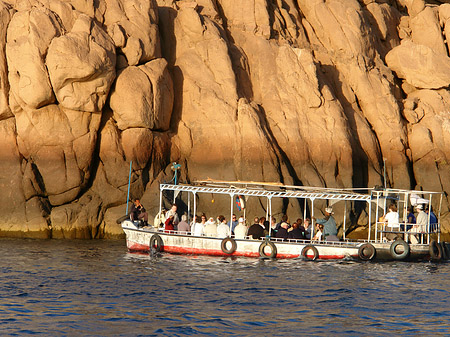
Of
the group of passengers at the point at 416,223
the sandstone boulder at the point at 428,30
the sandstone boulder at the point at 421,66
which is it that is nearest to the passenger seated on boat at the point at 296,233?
the group of passengers at the point at 416,223

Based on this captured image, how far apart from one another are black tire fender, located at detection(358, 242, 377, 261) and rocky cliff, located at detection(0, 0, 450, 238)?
9.72 m

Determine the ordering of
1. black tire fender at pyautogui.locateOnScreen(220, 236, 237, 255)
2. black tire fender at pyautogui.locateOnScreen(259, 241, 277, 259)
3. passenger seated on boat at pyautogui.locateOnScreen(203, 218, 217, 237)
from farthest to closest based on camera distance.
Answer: passenger seated on boat at pyautogui.locateOnScreen(203, 218, 217, 237) → black tire fender at pyautogui.locateOnScreen(220, 236, 237, 255) → black tire fender at pyautogui.locateOnScreen(259, 241, 277, 259)

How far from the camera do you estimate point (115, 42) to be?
128 ft

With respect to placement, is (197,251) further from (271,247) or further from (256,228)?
(271,247)

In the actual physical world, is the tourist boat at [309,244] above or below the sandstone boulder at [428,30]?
below

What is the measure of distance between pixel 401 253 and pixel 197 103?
17.4 meters

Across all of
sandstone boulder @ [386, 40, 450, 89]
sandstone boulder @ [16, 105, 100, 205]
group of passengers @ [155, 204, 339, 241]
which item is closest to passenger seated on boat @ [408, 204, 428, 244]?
group of passengers @ [155, 204, 339, 241]

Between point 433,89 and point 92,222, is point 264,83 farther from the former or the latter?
point 92,222

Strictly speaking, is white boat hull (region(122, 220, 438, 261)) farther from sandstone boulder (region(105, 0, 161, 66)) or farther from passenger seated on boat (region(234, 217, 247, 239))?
sandstone boulder (region(105, 0, 161, 66))

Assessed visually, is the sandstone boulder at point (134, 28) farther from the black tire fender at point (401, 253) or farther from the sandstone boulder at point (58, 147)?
the black tire fender at point (401, 253)

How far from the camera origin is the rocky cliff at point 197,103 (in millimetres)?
36812

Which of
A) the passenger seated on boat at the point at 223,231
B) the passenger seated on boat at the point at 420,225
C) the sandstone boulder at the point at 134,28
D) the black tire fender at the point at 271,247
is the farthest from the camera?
the sandstone boulder at the point at 134,28

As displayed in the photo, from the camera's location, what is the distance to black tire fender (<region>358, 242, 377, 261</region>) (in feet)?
90.1

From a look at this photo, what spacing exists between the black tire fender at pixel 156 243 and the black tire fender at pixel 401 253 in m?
9.35
